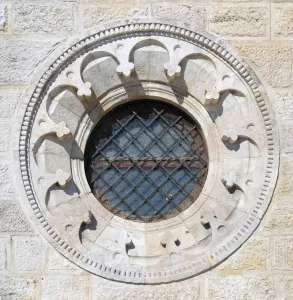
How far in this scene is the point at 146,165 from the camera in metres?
7.81

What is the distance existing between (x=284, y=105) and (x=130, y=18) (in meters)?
1.39

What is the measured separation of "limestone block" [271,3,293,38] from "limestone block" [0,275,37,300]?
272cm

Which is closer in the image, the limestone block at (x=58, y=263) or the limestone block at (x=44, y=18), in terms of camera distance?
the limestone block at (x=58, y=263)

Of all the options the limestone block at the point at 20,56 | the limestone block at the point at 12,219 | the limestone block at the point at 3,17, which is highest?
the limestone block at the point at 3,17

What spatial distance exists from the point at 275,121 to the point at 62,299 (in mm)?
2142

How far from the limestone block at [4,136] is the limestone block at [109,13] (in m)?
1.01

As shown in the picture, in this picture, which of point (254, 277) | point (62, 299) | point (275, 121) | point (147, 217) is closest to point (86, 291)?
point (62, 299)

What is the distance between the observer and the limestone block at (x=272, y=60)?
7.70 m

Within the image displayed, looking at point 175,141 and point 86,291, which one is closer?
point 86,291

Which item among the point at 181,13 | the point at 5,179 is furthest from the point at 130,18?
the point at 5,179

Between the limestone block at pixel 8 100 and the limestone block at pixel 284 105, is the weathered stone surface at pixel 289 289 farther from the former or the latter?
the limestone block at pixel 8 100

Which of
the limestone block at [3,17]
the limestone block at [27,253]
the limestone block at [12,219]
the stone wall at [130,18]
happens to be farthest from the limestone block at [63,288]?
the limestone block at [3,17]

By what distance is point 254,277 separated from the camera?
7445mm

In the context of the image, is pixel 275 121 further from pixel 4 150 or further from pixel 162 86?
pixel 4 150
